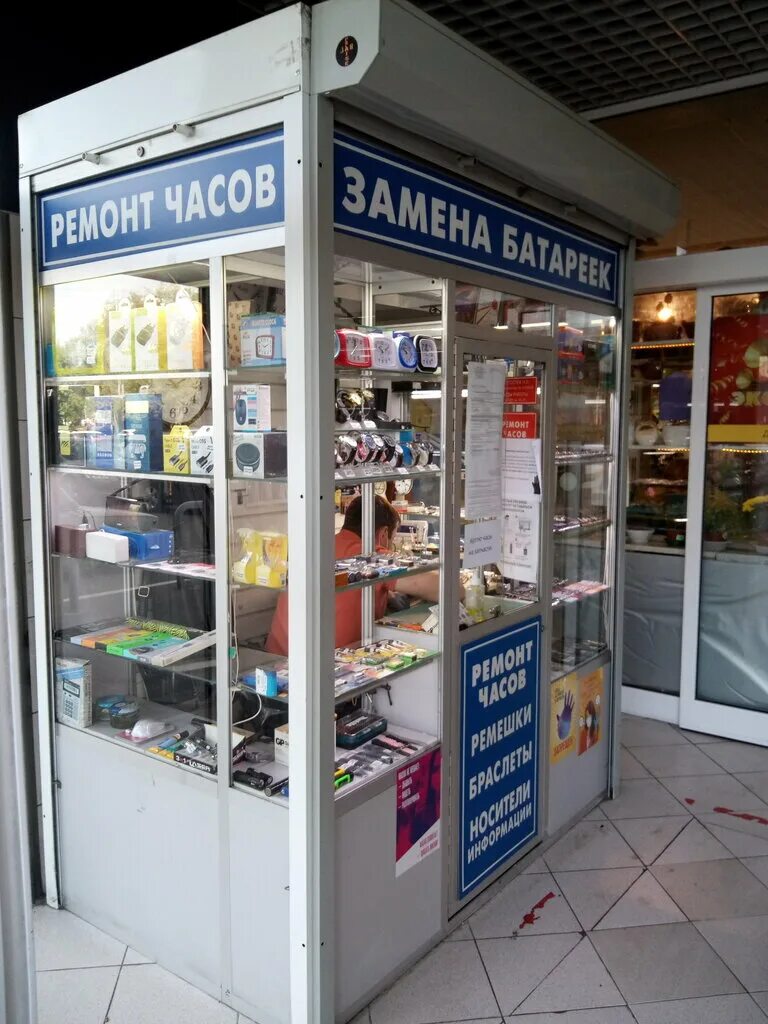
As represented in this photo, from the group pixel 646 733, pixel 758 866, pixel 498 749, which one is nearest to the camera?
pixel 498 749

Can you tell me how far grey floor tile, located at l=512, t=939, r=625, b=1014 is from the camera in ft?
8.34

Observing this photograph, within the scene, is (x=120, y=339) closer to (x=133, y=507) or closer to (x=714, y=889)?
(x=133, y=507)

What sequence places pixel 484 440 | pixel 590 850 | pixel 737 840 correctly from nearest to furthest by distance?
pixel 484 440 → pixel 590 850 → pixel 737 840

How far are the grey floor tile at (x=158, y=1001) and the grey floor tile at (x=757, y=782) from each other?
277 cm

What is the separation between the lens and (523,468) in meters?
3.19

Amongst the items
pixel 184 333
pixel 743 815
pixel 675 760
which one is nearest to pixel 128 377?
pixel 184 333

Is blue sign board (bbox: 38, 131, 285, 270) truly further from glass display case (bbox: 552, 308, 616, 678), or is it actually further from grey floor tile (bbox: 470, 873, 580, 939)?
grey floor tile (bbox: 470, 873, 580, 939)

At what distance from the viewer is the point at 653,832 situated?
3.63m

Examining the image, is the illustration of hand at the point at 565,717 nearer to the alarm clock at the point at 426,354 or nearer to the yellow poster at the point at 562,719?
the yellow poster at the point at 562,719

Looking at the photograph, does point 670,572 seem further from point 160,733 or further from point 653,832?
point 160,733

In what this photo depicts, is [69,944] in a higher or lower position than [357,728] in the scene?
lower

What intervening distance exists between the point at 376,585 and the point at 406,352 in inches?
34.5

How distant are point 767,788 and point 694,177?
3290 millimetres

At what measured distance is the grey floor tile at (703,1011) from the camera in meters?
2.48
